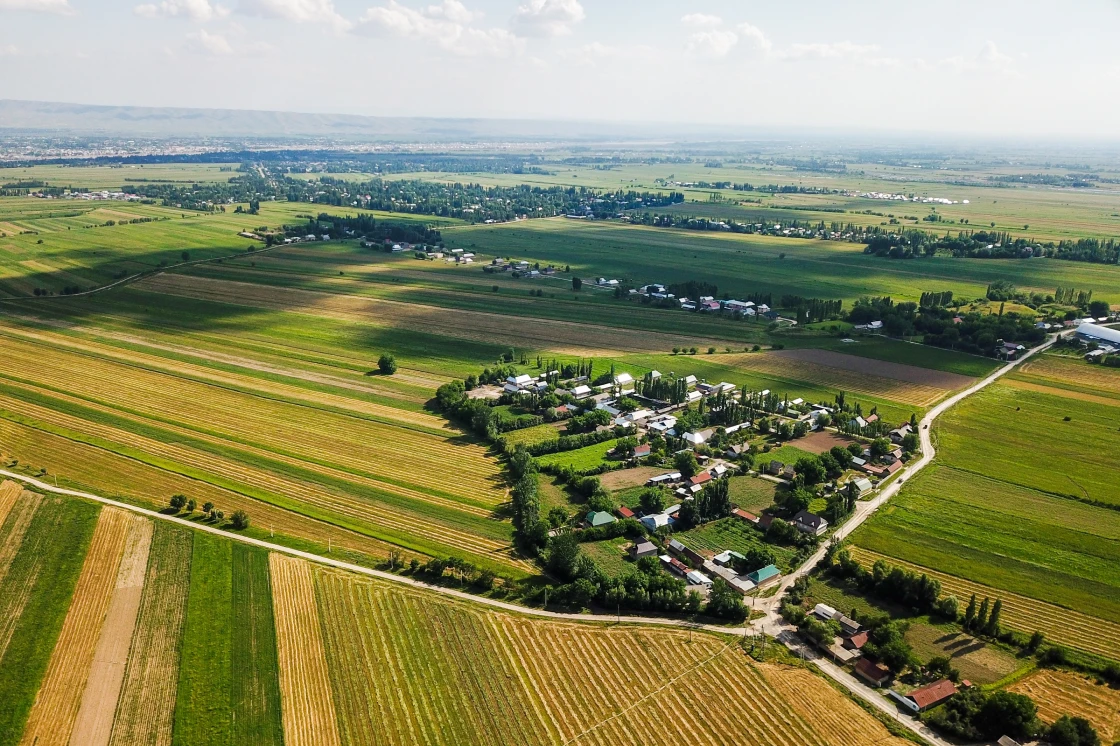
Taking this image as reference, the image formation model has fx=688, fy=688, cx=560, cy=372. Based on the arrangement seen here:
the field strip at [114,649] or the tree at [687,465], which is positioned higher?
the tree at [687,465]

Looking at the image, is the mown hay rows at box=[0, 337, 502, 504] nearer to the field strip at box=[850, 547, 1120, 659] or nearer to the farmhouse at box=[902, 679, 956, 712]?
the farmhouse at box=[902, 679, 956, 712]

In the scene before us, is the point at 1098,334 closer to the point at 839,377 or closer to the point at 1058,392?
the point at 1058,392

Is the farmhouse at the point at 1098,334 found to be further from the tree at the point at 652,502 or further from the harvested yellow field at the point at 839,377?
the tree at the point at 652,502

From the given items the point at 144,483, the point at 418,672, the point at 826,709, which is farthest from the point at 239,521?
the point at 826,709

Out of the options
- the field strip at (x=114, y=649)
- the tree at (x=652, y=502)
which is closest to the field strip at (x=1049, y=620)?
the tree at (x=652, y=502)

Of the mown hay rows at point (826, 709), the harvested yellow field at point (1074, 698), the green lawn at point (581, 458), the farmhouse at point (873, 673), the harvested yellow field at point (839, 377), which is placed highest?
Answer: the harvested yellow field at point (839, 377)

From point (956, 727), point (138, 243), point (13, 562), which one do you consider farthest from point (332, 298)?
point (956, 727)

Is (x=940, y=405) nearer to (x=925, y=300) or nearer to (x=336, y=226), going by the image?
(x=925, y=300)
